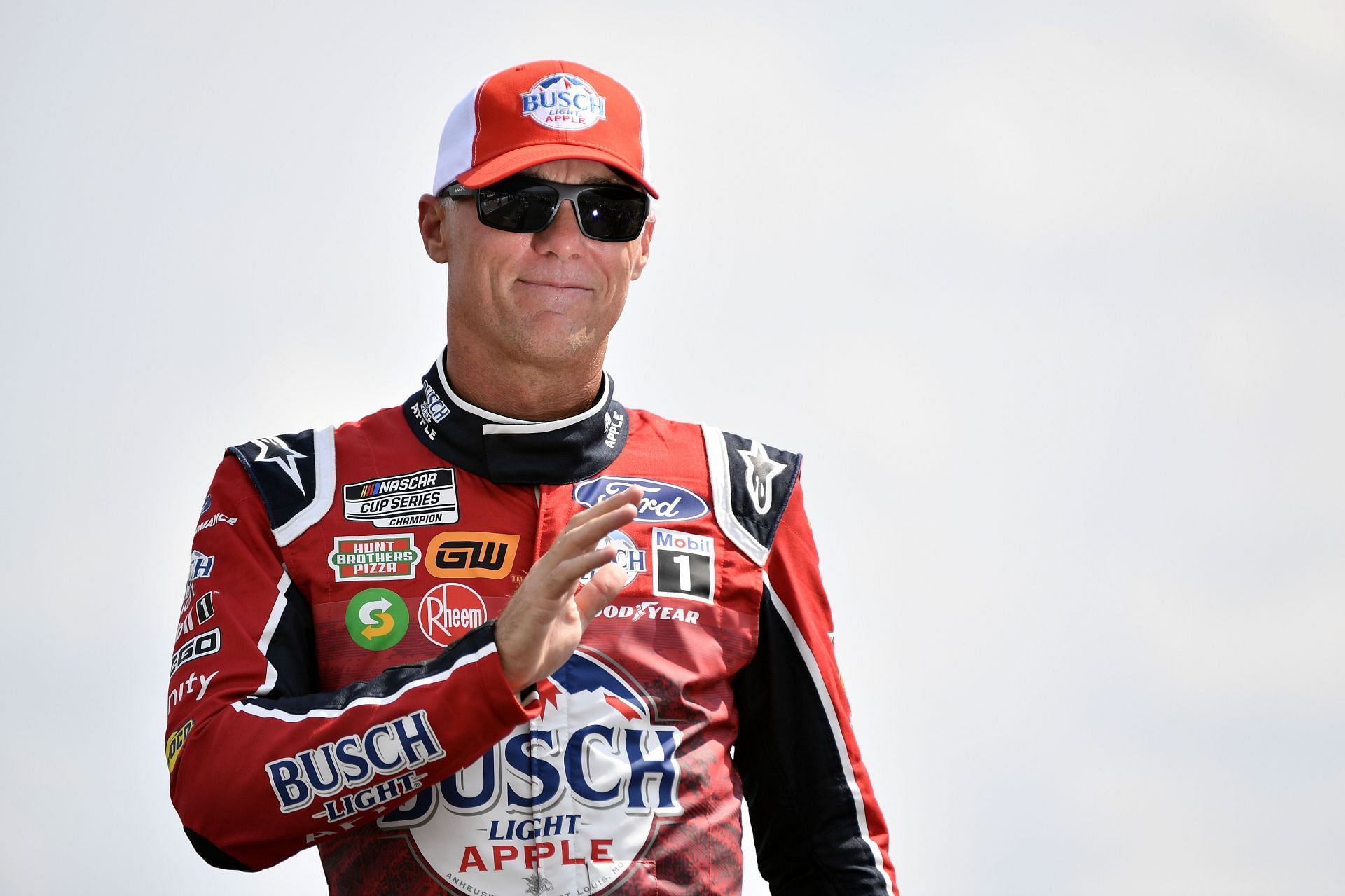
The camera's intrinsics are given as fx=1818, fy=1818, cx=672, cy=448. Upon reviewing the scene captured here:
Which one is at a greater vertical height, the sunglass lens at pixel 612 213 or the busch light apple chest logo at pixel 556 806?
the sunglass lens at pixel 612 213

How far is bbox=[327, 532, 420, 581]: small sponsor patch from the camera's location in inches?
204

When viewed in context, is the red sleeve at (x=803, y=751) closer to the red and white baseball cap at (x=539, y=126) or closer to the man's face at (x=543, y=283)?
the man's face at (x=543, y=283)

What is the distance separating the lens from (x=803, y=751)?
5.52 metres

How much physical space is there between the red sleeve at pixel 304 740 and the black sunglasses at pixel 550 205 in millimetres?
1430

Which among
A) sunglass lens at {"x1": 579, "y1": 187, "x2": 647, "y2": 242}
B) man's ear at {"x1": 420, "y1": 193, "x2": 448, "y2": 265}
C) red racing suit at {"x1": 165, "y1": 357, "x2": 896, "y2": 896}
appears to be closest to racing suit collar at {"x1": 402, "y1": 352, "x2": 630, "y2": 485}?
red racing suit at {"x1": 165, "y1": 357, "x2": 896, "y2": 896}

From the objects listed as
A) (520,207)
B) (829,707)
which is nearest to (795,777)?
(829,707)

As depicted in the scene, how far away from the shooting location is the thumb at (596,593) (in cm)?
455

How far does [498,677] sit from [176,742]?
3.29ft

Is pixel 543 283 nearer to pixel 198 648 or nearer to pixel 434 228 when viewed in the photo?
pixel 434 228

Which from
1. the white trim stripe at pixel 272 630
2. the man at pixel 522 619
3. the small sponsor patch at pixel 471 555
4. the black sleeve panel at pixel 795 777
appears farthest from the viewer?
the black sleeve panel at pixel 795 777

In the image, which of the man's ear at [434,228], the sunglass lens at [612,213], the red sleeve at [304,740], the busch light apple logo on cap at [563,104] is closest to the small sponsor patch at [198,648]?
the red sleeve at [304,740]

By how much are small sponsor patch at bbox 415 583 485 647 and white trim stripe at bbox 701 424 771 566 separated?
0.80m

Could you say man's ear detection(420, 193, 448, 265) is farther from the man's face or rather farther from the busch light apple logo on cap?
the busch light apple logo on cap

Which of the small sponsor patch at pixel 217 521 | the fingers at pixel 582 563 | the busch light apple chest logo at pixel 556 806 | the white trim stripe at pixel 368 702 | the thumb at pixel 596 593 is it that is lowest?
the busch light apple chest logo at pixel 556 806
